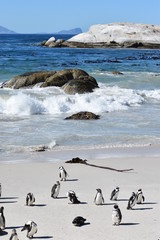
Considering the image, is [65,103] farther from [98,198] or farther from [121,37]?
[121,37]

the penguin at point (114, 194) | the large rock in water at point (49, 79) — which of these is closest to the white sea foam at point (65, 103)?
the large rock in water at point (49, 79)

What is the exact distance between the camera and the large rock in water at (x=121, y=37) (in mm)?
90875

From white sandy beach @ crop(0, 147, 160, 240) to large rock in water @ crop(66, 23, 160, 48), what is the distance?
7894 centimetres

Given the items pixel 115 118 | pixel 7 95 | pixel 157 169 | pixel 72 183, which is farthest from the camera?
pixel 7 95

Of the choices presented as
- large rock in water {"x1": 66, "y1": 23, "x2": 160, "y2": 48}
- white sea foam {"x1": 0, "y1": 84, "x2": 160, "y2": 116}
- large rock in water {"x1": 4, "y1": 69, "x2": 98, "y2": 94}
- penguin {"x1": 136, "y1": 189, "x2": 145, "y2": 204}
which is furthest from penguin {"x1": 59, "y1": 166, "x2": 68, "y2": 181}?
large rock in water {"x1": 66, "y1": 23, "x2": 160, "y2": 48}

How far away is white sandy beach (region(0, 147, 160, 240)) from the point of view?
7949mm

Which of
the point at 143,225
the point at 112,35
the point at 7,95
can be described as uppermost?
the point at 112,35

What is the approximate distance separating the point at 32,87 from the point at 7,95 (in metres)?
5.06

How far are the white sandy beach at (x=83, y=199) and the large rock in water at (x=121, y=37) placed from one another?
259 feet

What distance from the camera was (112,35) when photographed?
9312cm

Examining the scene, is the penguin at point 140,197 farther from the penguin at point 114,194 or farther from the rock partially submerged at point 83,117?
the rock partially submerged at point 83,117

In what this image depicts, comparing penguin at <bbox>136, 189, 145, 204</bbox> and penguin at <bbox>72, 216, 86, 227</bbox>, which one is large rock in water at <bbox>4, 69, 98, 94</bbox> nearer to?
penguin at <bbox>136, 189, 145, 204</bbox>

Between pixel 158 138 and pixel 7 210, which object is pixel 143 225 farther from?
pixel 158 138

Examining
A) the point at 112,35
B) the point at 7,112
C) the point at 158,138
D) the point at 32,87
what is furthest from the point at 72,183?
the point at 112,35
